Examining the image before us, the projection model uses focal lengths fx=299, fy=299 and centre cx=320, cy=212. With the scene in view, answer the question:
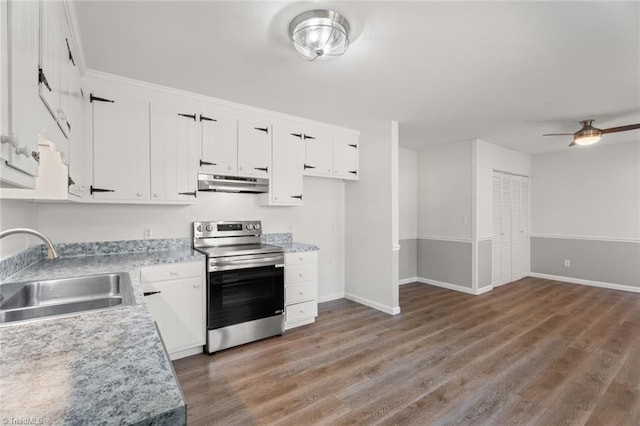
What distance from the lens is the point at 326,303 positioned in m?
4.35

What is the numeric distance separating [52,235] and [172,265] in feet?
3.51

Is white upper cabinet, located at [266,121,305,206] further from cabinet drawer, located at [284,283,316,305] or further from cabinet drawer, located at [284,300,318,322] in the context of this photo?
cabinet drawer, located at [284,300,318,322]

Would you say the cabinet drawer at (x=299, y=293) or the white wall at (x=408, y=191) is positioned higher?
the white wall at (x=408, y=191)

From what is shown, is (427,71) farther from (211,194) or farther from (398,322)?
(398,322)

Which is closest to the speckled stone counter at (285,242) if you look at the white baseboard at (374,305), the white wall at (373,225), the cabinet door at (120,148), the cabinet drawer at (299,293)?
the cabinet drawer at (299,293)

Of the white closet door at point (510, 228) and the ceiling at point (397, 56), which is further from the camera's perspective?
the white closet door at point (510, 228)

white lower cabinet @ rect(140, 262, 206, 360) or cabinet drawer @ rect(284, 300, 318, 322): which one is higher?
white lower cabinet @ rect(140, 262, 206, 360)

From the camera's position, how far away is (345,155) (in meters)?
4.21

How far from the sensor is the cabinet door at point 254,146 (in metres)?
3.28

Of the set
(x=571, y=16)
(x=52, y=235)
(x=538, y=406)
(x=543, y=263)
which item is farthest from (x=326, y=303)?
(x=543, y=263)

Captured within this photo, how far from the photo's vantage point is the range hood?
10.1 feet

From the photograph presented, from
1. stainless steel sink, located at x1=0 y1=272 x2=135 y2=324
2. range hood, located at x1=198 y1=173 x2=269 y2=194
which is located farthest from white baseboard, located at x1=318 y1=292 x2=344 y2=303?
stainless steel sink, located at x1=0 y1=272 x2=135 y2=324

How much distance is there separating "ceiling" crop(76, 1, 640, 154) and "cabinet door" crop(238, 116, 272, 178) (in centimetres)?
22

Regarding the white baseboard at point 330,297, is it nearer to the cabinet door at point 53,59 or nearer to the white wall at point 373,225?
the white wall at point 373,225
